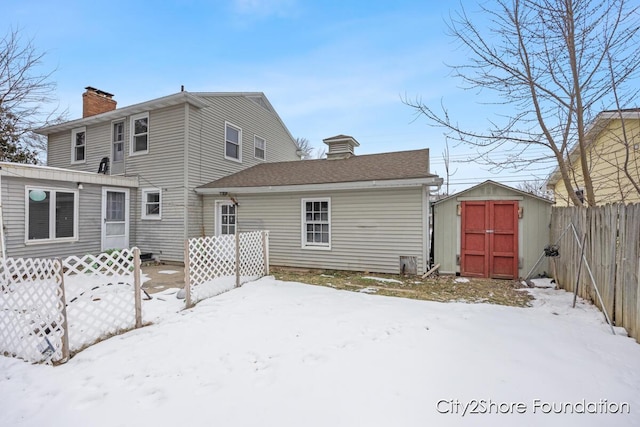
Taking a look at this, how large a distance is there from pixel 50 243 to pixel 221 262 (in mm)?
6388

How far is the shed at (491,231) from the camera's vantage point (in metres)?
7.82

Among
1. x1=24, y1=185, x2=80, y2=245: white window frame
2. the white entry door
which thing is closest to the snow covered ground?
x1=24, y1=185, x2=80, y2=245: white window frame

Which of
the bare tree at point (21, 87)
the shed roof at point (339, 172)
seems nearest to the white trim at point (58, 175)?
the bare tree at point (21, 87)

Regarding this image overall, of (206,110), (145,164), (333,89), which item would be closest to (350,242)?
(206,110)

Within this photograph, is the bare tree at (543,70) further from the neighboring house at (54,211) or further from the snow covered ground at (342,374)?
the neighboring house at (54,211)

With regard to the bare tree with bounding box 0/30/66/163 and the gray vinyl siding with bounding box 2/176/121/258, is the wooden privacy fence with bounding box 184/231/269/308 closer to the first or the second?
the gray vinyl siding with bounding box 2/176/121/258

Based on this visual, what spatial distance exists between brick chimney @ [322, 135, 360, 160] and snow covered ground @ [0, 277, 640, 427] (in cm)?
812

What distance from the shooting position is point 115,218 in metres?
10.7

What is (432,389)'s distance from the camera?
2580mm

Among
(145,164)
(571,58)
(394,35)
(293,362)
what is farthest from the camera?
(145,164)

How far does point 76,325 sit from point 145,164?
27.1 feet

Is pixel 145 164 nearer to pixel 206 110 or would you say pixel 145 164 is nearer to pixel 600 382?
pixel 206 110

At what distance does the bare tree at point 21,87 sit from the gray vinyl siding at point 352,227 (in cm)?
606

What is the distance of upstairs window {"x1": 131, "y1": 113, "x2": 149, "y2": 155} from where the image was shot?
11.3m
